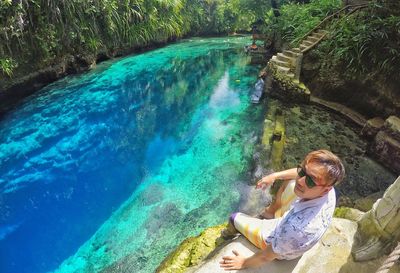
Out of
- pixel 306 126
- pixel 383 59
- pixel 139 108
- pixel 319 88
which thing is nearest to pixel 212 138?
pixel 306 126

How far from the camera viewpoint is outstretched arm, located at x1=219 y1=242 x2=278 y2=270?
7.43 feet

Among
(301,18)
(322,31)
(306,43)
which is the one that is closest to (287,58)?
(306,43)

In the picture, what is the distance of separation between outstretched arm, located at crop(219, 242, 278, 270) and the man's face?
55cm

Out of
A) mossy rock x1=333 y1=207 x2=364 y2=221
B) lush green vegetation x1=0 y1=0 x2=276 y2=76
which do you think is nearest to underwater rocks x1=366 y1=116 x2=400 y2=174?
mossy rock x1=333 y1=207 x2=364 y2=221

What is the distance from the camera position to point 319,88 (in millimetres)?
9688

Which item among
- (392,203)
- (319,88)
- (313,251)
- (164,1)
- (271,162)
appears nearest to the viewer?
(392,203)

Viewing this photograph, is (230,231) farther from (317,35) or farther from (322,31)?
(322,31)

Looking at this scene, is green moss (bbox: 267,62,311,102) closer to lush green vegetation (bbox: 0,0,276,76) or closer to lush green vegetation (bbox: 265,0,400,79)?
lush green vegetation (bbox: 265,0,400,79)

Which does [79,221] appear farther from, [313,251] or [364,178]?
[364,178]

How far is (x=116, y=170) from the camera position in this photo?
22.4 feet

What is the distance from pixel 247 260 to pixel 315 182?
0.99m

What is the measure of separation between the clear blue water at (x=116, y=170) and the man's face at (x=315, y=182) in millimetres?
3037

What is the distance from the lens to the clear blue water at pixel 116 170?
4715mm

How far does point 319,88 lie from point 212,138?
4445 mm
